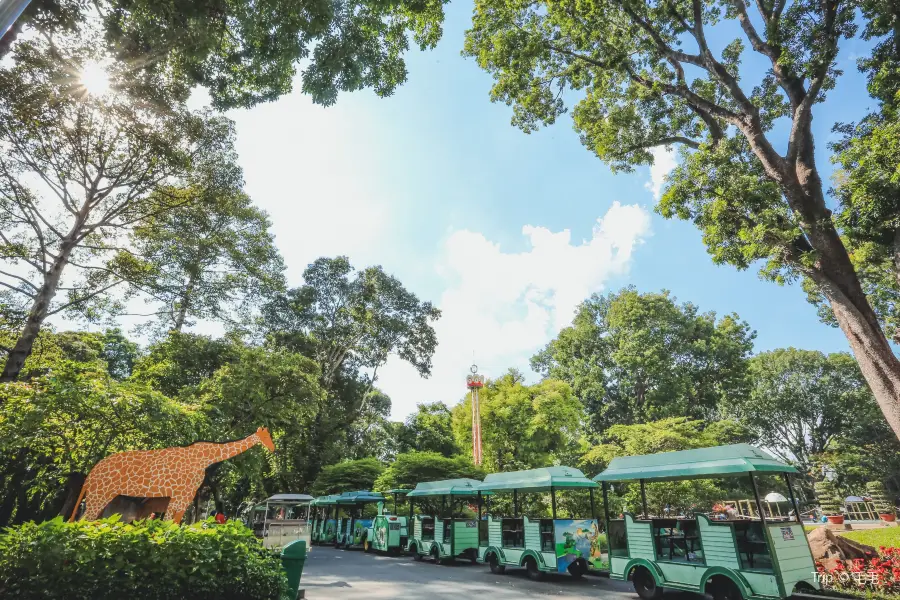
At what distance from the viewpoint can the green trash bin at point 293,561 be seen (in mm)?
5773

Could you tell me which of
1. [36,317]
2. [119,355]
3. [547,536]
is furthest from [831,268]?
[119,355]

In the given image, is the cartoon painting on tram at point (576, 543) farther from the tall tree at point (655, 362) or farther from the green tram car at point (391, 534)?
the tall tree at point (655, 362)

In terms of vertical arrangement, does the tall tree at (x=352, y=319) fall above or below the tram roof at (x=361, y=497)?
above

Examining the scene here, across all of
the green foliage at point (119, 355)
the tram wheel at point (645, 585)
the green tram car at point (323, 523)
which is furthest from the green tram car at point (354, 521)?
the green foliage at point (119, 355)

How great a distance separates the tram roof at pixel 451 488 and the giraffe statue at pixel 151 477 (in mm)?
7781

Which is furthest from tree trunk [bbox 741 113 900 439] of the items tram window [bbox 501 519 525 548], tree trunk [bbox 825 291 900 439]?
tram window [bbox 501 519 525 548]

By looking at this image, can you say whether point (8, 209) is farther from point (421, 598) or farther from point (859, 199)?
point (859, 199)

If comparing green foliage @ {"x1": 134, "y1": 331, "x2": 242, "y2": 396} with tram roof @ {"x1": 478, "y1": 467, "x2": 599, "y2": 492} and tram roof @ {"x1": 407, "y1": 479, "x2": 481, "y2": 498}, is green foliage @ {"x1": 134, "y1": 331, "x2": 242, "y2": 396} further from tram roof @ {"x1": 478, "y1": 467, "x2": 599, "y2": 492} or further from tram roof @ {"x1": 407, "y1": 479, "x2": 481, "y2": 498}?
tram roof @ {"x1": 478, "y1": 467, "x2": 599, "y2": 492}

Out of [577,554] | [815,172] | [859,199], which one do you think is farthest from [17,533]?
[815,172]

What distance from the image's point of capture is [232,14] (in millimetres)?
6445

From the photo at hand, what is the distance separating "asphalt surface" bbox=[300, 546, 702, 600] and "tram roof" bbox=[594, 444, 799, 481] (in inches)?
84.8

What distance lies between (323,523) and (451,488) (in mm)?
12604

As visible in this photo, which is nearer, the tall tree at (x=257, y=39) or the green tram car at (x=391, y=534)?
the tall tree at (x=257, y=39)

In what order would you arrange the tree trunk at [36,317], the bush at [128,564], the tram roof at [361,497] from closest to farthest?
the bush at [128,564] < the tree trunk at [36,317] < the tram roof at [361,497]
